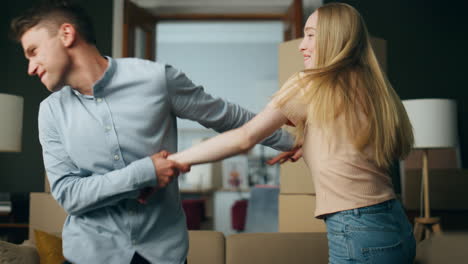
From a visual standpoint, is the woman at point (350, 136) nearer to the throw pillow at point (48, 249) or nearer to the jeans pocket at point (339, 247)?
the jeans pocket at point (339, 247)

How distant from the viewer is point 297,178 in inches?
112

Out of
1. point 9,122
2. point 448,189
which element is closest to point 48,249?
point 9,122

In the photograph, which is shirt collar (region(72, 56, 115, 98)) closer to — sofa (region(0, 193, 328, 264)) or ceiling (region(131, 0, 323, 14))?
sofa (region(0, 193, 328, 264))

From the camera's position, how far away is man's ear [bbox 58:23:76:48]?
1.31 metres

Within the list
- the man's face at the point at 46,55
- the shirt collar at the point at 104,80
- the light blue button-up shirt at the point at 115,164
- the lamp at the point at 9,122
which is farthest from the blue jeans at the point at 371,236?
the lamp at the point at 9,122

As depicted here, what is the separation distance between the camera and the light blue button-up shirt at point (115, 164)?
1.25m

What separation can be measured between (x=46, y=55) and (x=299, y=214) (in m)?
1.98

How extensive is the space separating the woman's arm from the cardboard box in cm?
150

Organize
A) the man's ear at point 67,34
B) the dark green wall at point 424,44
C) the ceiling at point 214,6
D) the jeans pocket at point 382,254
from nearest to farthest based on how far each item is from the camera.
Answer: the jeans pocket at point 382,254
the man's ear at point 67,34
the dark green wall at point 424,44
the ceiling at point 214,6

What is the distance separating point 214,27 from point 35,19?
8522mm

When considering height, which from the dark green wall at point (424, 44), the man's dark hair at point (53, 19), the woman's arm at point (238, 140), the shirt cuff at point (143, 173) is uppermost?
the dark green wall at point (424, 44)

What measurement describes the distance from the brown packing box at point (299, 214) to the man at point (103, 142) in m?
1.59

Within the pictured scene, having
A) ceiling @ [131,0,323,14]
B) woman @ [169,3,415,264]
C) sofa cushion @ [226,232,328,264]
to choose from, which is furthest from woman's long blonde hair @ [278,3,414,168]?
ceiling @ [131,0,323,14]

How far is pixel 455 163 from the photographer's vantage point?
15.1 ft
